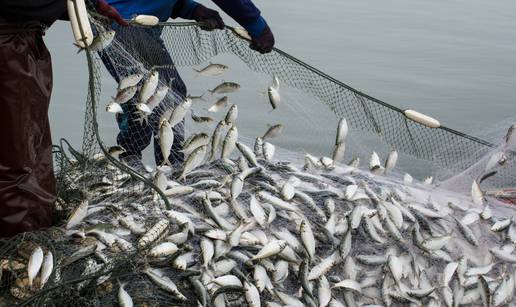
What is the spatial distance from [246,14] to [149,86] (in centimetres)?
151

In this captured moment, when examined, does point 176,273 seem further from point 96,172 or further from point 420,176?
point 420,176

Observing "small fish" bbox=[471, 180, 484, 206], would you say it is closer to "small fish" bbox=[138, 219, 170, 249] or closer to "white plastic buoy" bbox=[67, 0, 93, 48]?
"small fish" bbox=[138, 219, 170, 249]

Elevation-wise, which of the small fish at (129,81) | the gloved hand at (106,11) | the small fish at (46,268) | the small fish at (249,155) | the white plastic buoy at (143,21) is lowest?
the small fish at (46,268)

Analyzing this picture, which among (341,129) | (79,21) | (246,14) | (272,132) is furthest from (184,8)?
(79,21)

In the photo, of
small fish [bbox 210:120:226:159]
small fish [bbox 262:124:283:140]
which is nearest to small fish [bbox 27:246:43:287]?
small fish [bbox 210:120:226:159]

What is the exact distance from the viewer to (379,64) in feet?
41.8

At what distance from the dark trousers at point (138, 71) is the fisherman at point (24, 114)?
1.13 metres

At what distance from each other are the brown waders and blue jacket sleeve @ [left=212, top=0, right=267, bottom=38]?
2.24 metres

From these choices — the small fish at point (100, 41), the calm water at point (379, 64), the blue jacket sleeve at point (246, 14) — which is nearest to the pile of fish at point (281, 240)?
the small fish at point (100, 41)

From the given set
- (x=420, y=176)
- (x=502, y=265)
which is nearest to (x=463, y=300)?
(x=502, y=265)

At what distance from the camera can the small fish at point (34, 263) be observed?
3.31 metres

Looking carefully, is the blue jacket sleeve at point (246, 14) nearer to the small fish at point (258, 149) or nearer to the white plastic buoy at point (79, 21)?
the small fish at point (258, 149)

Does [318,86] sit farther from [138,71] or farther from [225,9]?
[138,71]

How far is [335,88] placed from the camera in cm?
606
